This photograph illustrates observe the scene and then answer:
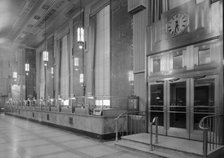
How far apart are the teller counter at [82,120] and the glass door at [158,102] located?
1.48 metres

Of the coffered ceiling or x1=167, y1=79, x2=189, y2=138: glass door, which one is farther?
the coffered ceiling

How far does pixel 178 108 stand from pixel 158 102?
88cm

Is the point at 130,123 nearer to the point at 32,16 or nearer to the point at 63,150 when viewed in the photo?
the point at 63,150

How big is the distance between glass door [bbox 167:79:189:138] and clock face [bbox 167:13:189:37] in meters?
1.76

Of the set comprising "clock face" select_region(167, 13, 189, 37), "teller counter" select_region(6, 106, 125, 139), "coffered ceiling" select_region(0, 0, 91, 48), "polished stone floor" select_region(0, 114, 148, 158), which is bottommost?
"polished stone floor" select_region(0, 114, 148, 158)

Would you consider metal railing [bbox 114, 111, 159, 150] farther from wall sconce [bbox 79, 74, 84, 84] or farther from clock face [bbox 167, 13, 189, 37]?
wall sconce [bbox 79, 74, 84, 84]

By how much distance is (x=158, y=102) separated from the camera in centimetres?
707

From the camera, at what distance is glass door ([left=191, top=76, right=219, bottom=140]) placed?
5395 mm

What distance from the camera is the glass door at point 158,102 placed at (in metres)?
6.86

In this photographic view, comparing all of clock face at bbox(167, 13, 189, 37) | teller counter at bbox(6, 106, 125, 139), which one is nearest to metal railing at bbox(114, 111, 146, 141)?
teller counter at bbox(6, 106, 125, 139)

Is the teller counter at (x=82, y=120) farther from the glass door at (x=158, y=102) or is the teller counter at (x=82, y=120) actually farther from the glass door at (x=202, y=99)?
the glass door at (x=202, y=99)

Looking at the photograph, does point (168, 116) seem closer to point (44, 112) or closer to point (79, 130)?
point (79, 130)

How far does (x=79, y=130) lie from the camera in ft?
28.7

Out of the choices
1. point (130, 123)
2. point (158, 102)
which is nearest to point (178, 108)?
point (158, 102)
